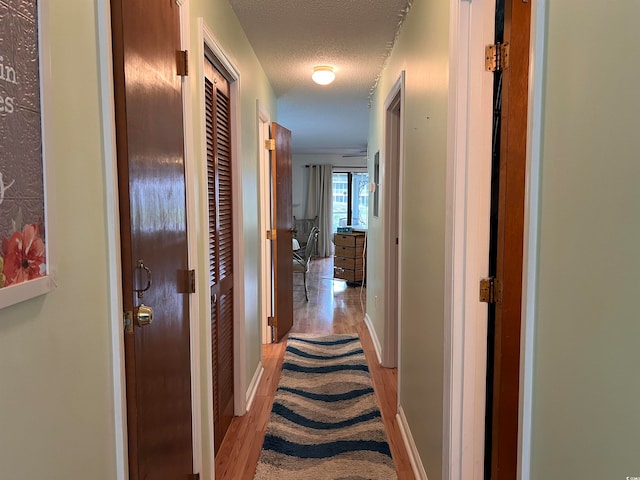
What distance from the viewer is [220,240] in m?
2.46

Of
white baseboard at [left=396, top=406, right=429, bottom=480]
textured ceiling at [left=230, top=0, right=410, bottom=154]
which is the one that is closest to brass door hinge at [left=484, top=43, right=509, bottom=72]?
textured ceiling at [left=230, top=0, right=410, bottom=154]

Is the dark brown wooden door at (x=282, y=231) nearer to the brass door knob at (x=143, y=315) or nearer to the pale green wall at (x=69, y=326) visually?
the brass door knob at (x=143, y=315)

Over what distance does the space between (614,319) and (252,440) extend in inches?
87.9

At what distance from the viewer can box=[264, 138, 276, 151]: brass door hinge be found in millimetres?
4051

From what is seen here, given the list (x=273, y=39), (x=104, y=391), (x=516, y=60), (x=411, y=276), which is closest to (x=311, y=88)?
(x=273, y=39)

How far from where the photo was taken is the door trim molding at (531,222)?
947 millimetres

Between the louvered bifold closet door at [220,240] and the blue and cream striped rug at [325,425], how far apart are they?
35 centimetres

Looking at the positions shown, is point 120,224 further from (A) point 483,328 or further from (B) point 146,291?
(A) point 483,328

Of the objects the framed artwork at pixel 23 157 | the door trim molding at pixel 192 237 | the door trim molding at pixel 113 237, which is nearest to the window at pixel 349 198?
the door trim molding at pixel 192 237

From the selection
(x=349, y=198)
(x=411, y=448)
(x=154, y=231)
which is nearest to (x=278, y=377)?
(x=411, y=448)

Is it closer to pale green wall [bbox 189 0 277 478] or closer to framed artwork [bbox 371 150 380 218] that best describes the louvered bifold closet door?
pale green wall [bbox 189 0 277 478]

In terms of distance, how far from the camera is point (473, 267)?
1612mm

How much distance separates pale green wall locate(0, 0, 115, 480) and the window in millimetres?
9417

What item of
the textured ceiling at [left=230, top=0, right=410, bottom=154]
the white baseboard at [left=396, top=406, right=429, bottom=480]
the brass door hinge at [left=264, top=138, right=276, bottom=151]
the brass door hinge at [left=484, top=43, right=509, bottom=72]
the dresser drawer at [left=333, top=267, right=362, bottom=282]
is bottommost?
the white baseboard at [left=396, top=406, right=429, bottom=480]
